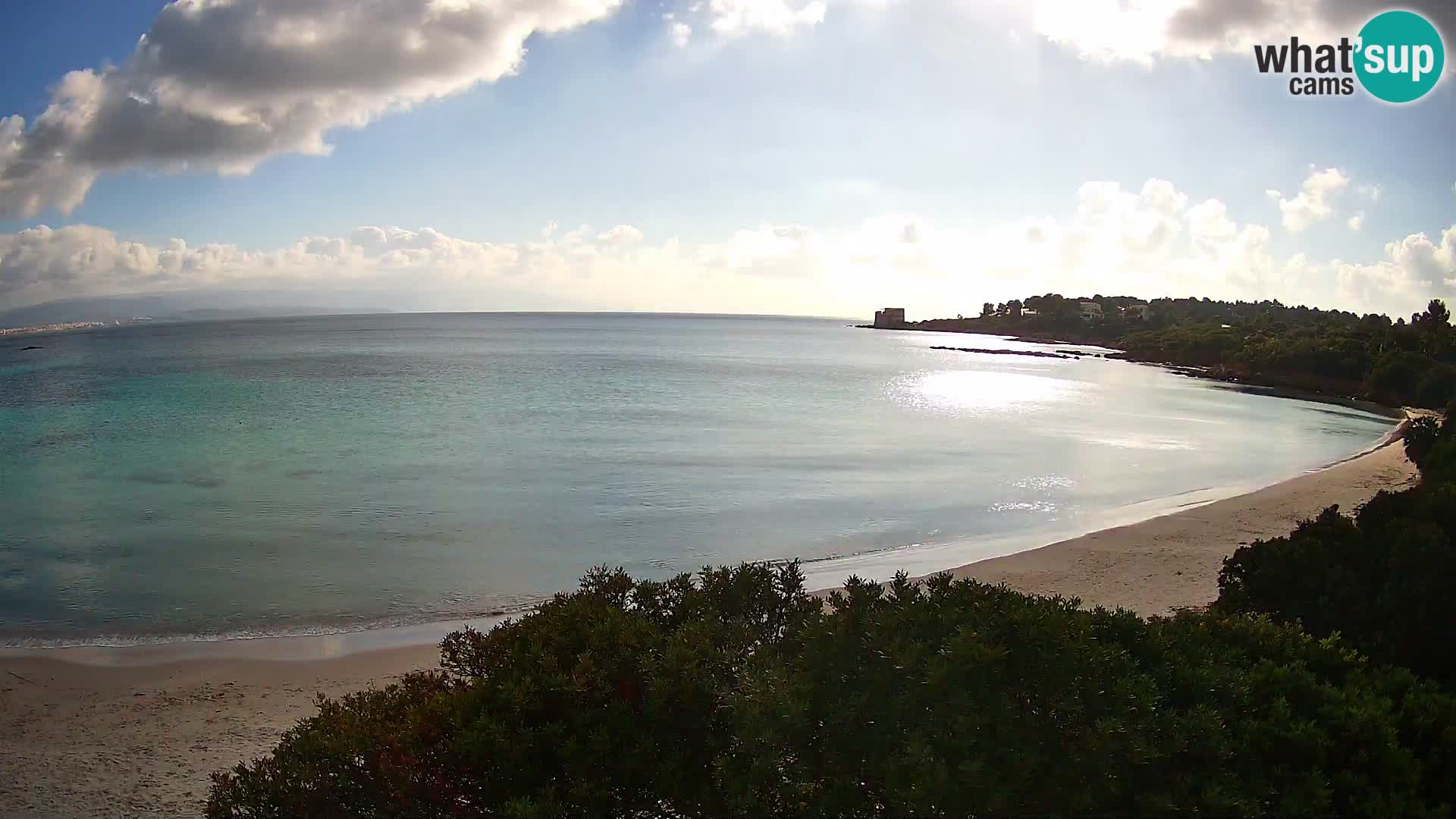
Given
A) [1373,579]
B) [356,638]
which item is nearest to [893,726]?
[1373,579]

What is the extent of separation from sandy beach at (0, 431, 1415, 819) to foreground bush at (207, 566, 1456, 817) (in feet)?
10.8

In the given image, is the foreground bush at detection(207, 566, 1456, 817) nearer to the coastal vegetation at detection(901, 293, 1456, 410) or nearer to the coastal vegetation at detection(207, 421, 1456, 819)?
the coastal vegetation at detection(207, 421, 1456, 819)

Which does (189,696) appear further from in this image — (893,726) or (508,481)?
(508,481)

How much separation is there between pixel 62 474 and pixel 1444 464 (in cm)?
3232

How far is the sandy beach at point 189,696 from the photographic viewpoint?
267 inches

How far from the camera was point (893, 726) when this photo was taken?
391cm

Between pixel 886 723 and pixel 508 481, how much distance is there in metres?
20.5

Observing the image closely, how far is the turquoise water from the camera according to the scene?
13.6m

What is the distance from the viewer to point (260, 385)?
52031 millimetres

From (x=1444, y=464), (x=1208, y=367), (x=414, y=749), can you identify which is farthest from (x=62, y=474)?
(x=1208, y=367)

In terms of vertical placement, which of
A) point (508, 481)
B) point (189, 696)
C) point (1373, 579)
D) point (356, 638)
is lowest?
point (356, 638)

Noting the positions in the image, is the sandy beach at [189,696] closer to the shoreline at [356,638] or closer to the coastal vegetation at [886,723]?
the shoreline at [356,638]

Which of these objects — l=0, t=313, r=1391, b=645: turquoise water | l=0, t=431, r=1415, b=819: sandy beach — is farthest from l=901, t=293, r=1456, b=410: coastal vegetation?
l=0, t=431, r=1415, b=819: sandy beach

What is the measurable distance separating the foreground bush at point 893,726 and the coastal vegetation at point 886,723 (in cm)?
1
